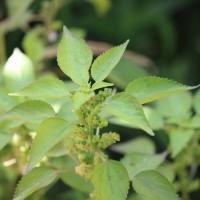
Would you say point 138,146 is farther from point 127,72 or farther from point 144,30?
point 144,30

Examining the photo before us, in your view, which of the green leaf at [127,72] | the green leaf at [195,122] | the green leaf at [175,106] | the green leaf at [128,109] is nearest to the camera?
the green leaf at [128,109]

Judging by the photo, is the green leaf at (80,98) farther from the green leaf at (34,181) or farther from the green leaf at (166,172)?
the green leaf at (166,172)

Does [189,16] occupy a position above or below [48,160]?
below

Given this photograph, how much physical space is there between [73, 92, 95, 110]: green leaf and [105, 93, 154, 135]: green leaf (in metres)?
0.03

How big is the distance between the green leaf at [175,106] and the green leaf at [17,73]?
0.29m

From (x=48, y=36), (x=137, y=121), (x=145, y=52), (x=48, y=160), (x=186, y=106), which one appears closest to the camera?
(x=137, y=121)

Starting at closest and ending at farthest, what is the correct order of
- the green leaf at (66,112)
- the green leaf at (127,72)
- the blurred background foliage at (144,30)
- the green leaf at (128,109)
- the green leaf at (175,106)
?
the green leaf at (128,109) → the green leaf at (66,112) → the green leaf at (175,106) → the green leaf at (127,72) → the blurred background foliage at (144,30)

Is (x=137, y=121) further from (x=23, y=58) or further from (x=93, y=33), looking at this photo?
(x=93, y=33)

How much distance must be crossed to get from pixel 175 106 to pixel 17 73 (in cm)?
33

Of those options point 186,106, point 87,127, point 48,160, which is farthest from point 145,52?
point 87,127

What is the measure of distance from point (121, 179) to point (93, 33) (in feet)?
4.78

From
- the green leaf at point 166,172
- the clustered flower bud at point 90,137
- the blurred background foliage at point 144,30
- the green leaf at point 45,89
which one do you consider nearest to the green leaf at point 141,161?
the green leaf at point 166,172

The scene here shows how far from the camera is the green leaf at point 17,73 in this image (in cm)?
100

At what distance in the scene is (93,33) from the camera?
84.8 inches
